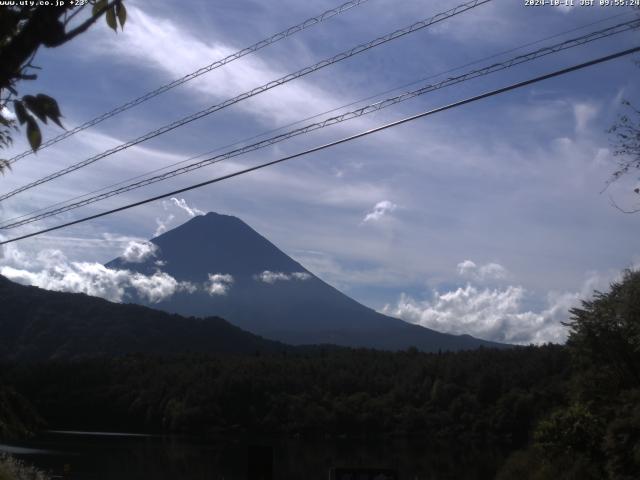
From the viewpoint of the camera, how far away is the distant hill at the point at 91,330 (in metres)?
141

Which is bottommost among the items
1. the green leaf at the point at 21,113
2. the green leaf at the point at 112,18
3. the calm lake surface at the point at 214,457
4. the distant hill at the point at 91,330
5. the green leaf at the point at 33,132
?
the calm lake surface at the point at 214,457

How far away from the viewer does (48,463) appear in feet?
163

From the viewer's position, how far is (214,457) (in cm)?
6116

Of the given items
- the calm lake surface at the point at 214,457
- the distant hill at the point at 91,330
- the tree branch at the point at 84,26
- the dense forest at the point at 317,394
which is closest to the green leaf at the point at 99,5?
the tree branch at the point at 84,26

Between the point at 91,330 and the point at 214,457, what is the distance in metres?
100

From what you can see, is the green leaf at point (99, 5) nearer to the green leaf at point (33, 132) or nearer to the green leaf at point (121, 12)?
the green leaf at point (121, 12)

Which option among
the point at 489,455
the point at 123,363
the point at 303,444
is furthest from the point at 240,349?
the point at 489,455

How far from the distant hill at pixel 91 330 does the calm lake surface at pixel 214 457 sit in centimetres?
6345

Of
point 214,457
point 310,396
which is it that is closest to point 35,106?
point 214,457

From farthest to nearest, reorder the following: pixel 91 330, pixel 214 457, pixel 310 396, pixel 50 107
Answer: pixel 91 330 → pixel 310 396 → pixel 214 457 → pixel 50 107

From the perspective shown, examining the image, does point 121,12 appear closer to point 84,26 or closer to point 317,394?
point 84,26

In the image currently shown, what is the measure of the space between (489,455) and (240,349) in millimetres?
114372

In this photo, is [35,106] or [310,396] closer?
[35,106]

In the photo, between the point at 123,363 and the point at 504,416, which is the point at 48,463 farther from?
the point at 123,363
